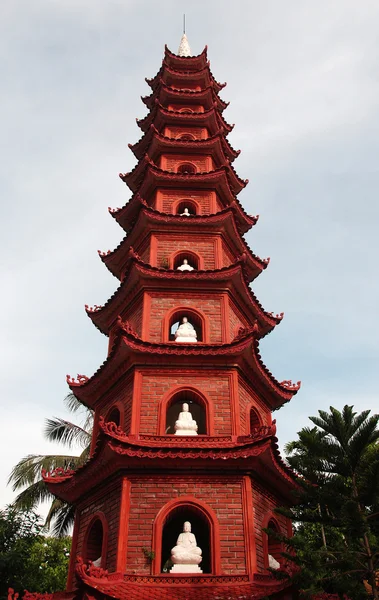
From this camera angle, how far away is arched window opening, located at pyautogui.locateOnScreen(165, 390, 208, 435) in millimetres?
12773

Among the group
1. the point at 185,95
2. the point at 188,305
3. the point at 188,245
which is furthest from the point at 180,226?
the point at 185,95

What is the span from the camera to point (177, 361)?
1295 centimetres

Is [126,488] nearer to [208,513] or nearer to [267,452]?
[208,513]

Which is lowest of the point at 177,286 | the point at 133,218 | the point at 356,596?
the point at 356,596

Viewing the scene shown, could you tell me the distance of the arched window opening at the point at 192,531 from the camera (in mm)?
10914

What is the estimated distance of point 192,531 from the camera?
1227cm

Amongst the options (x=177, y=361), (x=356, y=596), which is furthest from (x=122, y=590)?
(x=177, y=361)

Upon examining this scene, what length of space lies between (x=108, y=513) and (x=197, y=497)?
190cm

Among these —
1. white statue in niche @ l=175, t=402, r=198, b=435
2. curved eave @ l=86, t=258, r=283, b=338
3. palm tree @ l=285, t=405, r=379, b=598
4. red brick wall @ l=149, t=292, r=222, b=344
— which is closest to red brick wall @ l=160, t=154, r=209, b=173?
curved eave @ l=86, t=258, r=283, b=338

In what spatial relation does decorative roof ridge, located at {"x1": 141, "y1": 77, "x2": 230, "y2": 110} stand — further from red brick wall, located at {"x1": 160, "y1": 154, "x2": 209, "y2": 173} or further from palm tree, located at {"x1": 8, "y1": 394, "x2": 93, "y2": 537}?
palm tree, located at {"x1": 8, "y1": 394, "x2": 93, "y2": 537}

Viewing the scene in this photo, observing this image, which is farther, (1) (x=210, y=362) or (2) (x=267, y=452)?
(1) (x=210, y=362)

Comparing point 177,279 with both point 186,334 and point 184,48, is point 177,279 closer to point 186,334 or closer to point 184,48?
point 186,334

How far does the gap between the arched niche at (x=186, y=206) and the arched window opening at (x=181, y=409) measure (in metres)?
6.09

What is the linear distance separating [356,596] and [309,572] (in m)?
0.86
